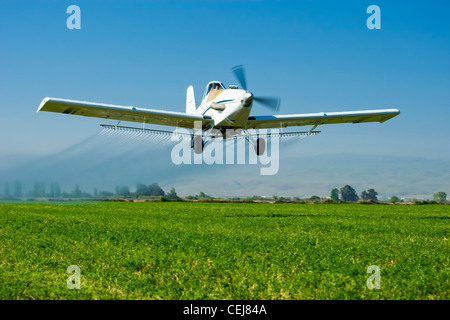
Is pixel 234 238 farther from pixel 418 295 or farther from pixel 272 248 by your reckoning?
pixel 418 295

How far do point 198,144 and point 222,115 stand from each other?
3.56m

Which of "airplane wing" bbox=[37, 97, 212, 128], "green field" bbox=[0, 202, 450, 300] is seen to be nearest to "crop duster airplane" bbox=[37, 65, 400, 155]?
"airplane wing" bbox=[37, 97, 212, 128]

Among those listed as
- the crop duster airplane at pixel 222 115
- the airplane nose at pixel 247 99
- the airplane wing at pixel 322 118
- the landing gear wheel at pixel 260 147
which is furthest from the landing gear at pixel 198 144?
the airplane nose at pixel 247 99

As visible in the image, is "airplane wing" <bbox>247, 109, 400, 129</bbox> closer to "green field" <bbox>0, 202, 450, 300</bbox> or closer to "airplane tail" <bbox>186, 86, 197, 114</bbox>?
"airplane tail" <bbox>186, 86, 197, 114</bbox>

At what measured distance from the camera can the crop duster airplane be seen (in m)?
26.3

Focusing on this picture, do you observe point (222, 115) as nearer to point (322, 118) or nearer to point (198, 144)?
point (198, 144)

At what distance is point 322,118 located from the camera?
32281 mm

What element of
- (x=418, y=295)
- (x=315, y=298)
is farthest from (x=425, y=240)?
(x=315, y=298)

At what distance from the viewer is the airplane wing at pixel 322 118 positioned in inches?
1213

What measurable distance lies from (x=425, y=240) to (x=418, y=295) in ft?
25.2

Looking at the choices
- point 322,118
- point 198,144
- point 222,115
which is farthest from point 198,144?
point 322,118

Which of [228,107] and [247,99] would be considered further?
[228,107]

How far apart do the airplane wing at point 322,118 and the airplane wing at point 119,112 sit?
4069 mm
